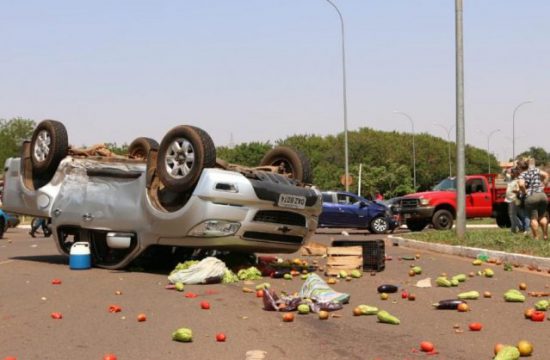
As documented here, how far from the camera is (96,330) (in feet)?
22.1

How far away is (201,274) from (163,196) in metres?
1.68

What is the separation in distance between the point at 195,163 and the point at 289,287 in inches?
87.6

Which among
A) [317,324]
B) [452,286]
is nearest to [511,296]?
[452,286]

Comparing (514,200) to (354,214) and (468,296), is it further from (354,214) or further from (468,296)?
(354,214)

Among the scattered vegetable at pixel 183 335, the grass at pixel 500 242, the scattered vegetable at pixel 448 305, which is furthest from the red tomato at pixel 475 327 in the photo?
the grass at pixel 500 242

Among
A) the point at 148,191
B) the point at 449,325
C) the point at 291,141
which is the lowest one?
the point at 449,325

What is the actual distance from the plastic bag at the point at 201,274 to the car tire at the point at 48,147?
3.48 metres

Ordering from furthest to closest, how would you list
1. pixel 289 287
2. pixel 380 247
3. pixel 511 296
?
pixel 380 247 < pixel 289 287 < pixel 511 296

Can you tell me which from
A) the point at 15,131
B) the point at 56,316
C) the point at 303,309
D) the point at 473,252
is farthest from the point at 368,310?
the point at 15,131

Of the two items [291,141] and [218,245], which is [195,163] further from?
[291,141]

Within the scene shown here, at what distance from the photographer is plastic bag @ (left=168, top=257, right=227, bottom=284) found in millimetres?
10055

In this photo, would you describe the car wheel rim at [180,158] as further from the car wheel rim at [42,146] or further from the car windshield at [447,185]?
the car windshield at [447,185]

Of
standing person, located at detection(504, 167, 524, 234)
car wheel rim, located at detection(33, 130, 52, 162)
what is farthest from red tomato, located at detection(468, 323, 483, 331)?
standing person, located at detection(504, 167, 524, 234)

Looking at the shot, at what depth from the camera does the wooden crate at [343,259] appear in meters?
11.6
